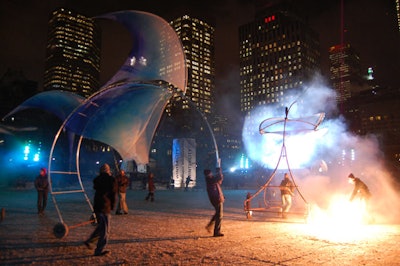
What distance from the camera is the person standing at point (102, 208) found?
6.74 metres

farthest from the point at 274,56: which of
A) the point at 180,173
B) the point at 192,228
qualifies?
the point at 192,228

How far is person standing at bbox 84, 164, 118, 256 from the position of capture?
674 cm

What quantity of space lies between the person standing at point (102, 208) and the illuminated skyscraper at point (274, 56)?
397ft

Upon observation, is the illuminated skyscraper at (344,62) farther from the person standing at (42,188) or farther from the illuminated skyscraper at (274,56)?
the person standing at (42,188)

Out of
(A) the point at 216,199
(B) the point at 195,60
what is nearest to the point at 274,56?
(B) the point at 195,60

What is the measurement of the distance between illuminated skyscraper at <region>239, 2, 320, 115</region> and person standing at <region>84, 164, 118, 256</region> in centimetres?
12088

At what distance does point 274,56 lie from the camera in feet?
469

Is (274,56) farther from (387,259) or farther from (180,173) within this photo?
(387,259)

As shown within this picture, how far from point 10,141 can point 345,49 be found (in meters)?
186

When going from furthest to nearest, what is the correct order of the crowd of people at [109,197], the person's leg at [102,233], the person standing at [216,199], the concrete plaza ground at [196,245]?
the person standing at [216,199], the crowd of people at [109,197], the person's leg at [102,233], the concrete plaza ground at [196,245]

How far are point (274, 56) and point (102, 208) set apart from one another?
14539cm

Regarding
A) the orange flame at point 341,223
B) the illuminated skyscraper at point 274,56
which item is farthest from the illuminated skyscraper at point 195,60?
the orange flame at point 341,223

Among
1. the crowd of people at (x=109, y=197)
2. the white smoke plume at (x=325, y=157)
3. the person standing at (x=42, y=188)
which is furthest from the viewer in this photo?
the white smoke plume at (x=325, y=157)

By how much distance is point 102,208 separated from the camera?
686 cm
